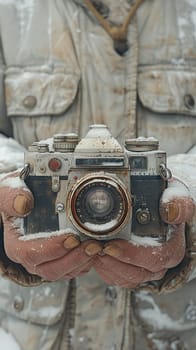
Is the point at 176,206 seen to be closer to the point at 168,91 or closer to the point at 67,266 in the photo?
the point at 67,266

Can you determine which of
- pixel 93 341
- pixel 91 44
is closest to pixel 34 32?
pixel 91 44

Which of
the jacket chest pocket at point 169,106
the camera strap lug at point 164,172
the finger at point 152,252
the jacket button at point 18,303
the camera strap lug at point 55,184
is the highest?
the jacket chest pocket at point 169,106

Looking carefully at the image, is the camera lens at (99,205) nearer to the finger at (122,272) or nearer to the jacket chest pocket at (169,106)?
the finger at (122,272)

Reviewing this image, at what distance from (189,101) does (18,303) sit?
49cm

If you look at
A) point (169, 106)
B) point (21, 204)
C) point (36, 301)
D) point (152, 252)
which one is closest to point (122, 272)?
point (152, 252)

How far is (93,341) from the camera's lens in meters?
1.18

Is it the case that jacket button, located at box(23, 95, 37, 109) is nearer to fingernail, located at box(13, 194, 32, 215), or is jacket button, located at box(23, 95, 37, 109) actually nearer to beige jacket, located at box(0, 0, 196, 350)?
beige jacket, located at box(0, 0, 196, 350)

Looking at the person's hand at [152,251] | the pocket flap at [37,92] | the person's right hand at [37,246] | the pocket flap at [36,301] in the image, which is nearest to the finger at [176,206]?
the person's hand at [152,251]

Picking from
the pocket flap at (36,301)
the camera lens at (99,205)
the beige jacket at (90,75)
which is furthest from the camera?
the beige jacket at (90,75)

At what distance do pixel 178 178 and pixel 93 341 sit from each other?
13.4 inches

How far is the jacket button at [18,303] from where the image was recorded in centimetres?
119

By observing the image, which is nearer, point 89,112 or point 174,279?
point 174,279

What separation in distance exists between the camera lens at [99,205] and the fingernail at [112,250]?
20 millimetres

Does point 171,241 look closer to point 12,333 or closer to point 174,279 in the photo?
point 174,279
